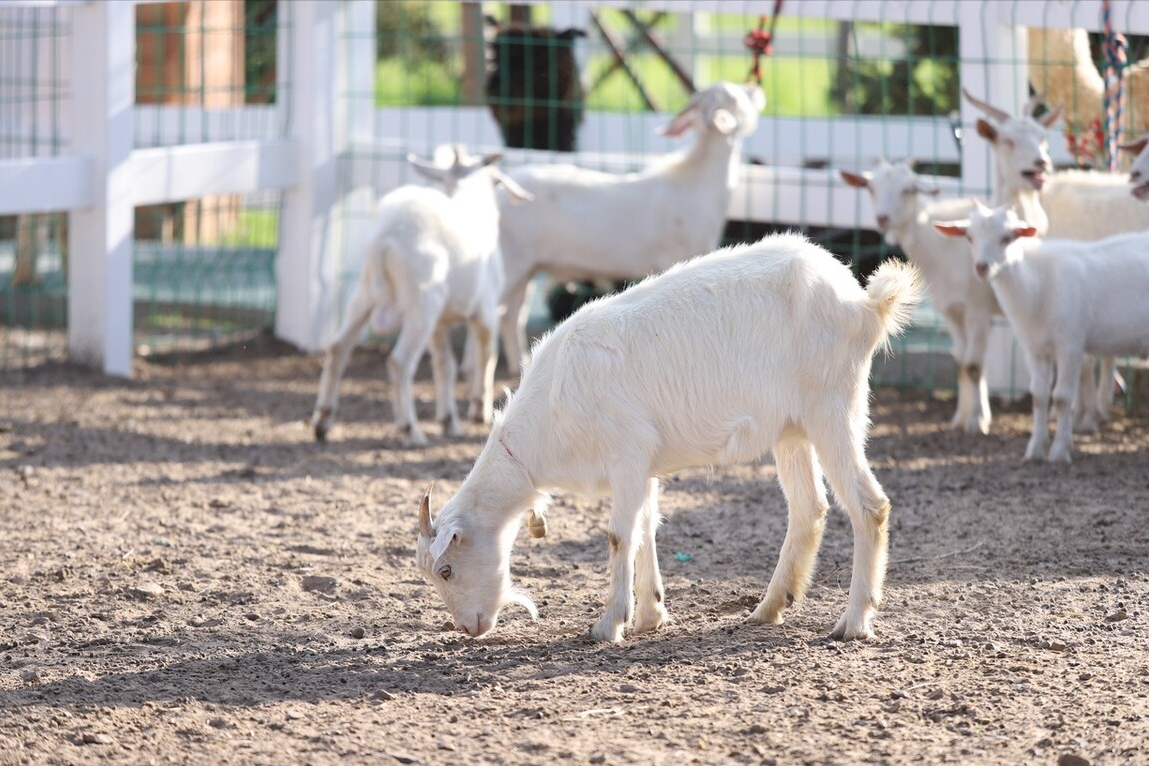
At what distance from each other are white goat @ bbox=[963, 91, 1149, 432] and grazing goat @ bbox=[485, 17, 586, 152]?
3.64 m

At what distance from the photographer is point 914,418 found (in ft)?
28.6

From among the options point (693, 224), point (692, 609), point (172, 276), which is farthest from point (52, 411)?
point (692, 609)

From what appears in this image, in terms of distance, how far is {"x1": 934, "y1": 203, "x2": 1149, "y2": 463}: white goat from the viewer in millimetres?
7281

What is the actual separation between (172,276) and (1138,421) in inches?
272

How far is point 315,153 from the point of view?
1064 cm

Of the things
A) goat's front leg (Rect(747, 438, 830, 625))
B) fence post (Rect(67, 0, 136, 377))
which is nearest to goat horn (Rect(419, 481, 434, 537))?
goat's front leg (Rect(747, 438, 830, 625))

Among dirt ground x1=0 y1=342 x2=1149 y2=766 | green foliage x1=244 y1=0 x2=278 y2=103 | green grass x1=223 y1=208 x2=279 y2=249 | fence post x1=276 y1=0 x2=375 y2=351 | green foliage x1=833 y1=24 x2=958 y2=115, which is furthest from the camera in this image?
green grass x1=223 y1=208 x2=279 y2=249

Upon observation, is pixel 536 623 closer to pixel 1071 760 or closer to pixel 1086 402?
pixel 1071 760

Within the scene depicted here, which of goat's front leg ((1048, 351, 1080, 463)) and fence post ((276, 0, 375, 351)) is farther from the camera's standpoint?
fence post ((276, 0, 375, 351))

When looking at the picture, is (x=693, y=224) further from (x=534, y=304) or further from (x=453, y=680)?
(x=453, y=680)

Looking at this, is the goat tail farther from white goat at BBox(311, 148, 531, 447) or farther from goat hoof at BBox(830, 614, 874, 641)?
white goat at BBox(311, 148, 531, 447)

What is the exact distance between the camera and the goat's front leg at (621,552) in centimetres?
475

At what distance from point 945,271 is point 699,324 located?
3895mm

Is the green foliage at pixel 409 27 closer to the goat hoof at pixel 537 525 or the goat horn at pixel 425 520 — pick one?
the goat hoof at pixel 537 525
